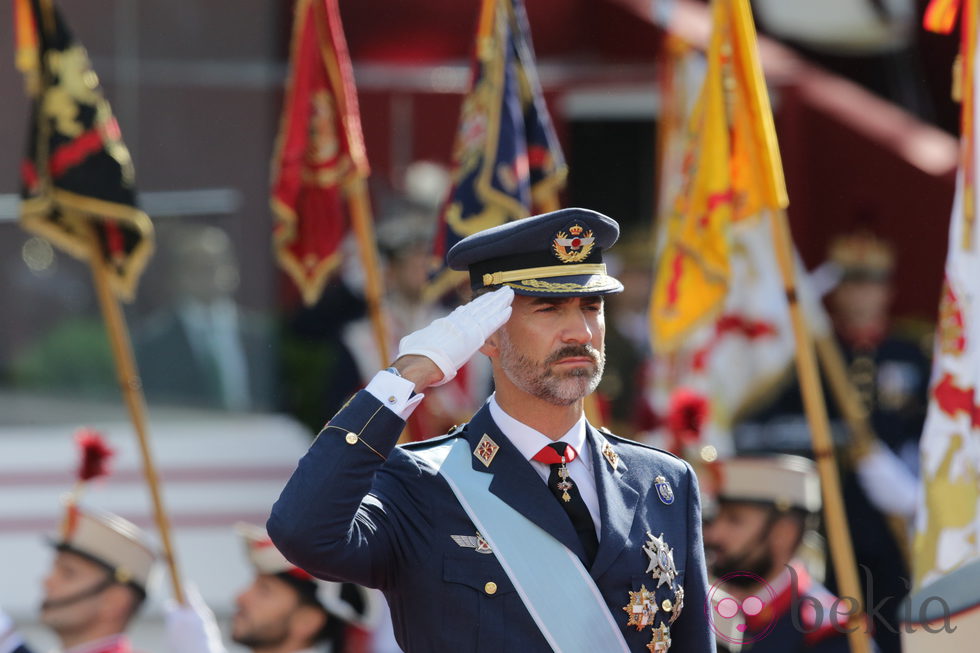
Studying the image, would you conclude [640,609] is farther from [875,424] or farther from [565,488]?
[875,424]

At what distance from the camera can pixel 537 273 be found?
311cm

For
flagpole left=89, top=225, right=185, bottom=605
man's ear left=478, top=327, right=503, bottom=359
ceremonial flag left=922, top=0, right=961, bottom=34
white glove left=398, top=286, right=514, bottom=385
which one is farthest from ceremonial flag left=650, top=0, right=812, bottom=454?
white glove left=398, top=286, right=514, bottom=385

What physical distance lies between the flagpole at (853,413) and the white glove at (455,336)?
398 centimetres

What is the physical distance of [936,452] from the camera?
4.61 m

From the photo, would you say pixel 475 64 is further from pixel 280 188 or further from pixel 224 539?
pixel 224 539

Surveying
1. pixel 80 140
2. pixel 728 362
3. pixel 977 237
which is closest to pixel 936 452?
pixel 977 237

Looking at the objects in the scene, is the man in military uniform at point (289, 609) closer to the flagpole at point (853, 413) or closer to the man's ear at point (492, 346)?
the flagpole at point (853, 413)

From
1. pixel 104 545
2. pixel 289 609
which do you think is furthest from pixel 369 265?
pixel 104 545

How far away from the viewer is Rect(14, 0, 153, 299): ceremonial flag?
5711 millimetres

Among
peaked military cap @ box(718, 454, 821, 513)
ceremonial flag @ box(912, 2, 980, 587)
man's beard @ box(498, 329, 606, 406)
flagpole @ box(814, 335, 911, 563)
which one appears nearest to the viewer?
man's beard @ box(498, 329, 606, 406)

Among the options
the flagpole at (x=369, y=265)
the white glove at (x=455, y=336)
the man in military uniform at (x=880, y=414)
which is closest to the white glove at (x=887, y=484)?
the man in military uniform at (x=880, y=414)

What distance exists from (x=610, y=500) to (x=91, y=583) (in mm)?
3187

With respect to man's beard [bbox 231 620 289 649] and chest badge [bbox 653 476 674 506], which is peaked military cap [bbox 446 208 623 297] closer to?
chest badge [bbox 653 476 674 506]

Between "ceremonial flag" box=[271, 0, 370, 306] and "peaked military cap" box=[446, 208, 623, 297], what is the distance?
2.67m
